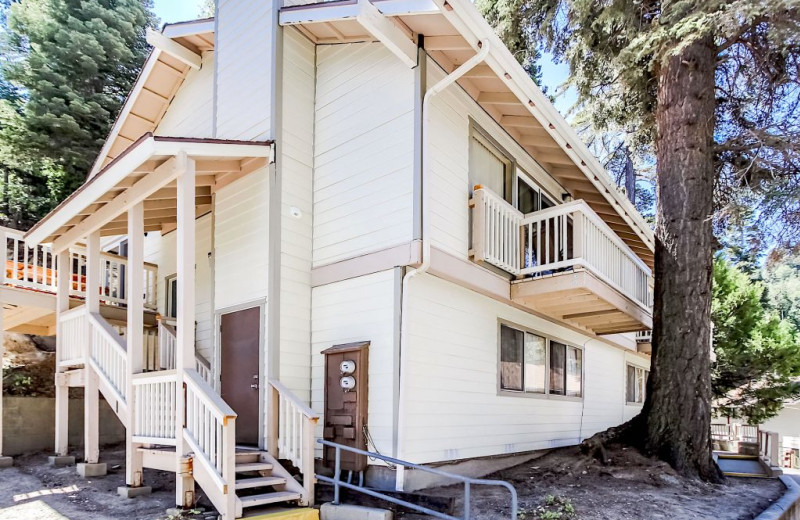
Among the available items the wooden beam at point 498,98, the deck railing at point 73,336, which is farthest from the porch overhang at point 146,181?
the wooden beam at point 498,98

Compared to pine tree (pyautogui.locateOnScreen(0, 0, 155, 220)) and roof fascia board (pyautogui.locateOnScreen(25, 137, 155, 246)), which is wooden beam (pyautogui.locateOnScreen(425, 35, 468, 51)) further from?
pine tree (pyautogui.locateOnScreen(0, 0, 155, 220))

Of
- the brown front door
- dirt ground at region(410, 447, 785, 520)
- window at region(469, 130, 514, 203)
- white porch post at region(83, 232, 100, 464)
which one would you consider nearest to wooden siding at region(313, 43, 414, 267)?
the brown front door

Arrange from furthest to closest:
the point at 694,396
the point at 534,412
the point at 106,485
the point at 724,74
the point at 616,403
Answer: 1. the point at 616,403
2. the point at 724,74
3. the point at 534,412
4. the point at 694,396
5. the point at 106,485

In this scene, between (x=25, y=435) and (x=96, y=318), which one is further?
(x=25, y=435)

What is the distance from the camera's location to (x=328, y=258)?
784 centimetres

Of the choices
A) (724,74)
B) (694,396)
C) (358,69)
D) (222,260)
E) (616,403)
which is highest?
(724,74)

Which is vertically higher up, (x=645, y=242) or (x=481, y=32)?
(x=481, y=32)

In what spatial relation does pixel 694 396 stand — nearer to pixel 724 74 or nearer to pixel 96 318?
pixel 724 74

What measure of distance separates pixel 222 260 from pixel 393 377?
3.21 meters

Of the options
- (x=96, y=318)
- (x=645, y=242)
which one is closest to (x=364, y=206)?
(x=96, y=318)

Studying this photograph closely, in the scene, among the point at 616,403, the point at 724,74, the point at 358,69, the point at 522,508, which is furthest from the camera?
the point at 616,403

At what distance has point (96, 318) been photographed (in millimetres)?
8008

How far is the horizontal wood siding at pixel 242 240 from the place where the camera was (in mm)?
7609

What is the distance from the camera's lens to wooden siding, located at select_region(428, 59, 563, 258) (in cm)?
744
